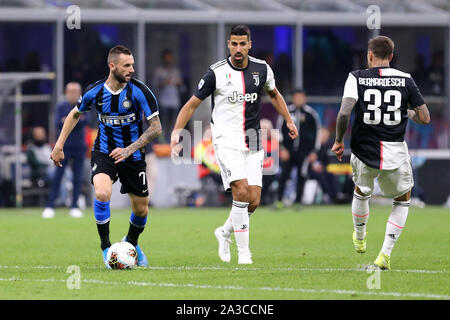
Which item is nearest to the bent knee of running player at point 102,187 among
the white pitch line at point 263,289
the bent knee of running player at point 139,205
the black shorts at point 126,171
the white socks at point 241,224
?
the black shorts at point 126,171

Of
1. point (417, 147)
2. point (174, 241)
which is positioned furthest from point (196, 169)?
point (174, 241)

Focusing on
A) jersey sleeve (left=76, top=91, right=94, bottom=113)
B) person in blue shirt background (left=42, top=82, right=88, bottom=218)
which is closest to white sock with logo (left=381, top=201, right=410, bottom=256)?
jersey sleeve (left=76, top=91, right=94, bottom=113)

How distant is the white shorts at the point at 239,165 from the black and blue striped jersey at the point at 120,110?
0.83 m

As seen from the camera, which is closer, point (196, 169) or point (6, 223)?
point (6, 223)

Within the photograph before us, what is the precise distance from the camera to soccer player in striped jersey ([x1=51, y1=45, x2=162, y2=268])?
31.8ft

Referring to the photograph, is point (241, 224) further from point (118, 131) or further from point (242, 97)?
point (118, 131)

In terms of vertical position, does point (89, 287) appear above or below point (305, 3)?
below

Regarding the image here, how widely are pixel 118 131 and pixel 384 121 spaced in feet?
8.33

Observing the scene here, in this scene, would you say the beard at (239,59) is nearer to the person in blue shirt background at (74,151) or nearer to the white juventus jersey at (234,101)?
the white juventus jersey at (234,101)

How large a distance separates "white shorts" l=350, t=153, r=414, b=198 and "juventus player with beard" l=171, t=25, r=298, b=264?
3.39ft

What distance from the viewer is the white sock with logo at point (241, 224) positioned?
32.8 ft

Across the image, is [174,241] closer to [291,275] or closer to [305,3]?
[291,275]
